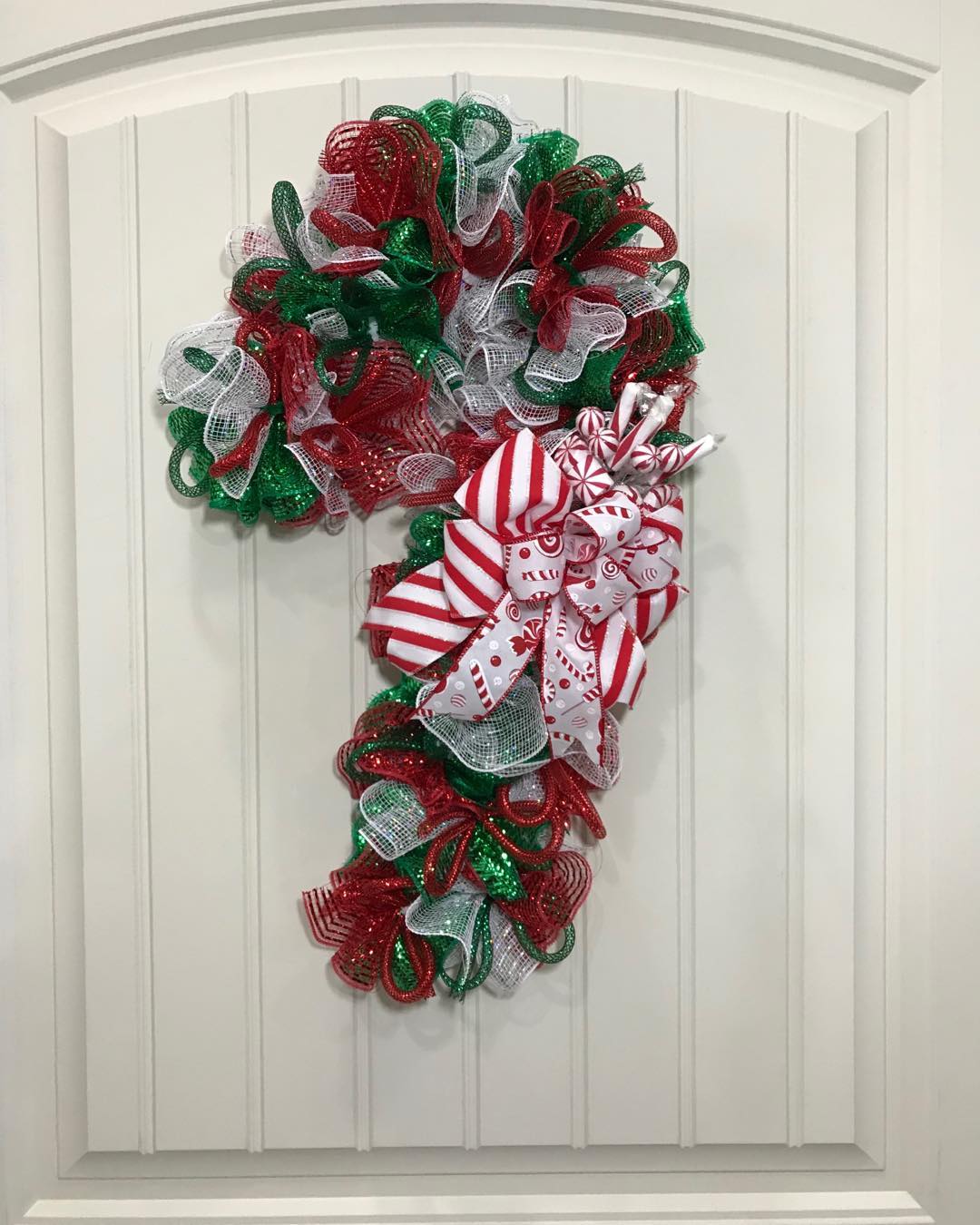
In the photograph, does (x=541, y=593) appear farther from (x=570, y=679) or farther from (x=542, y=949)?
(x=542, y=949)

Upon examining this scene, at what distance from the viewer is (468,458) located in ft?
2.37

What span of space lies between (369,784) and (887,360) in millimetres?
581

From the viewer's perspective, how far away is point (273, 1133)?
78cm

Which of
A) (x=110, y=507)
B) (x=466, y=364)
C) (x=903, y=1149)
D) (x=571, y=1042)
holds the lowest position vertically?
(x=903, y=1149)

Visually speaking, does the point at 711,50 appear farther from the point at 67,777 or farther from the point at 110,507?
the point at 67,777

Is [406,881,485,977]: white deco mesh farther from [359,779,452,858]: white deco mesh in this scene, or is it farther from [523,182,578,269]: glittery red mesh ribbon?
[523,182,578,269]: glittery red mesh ribbon

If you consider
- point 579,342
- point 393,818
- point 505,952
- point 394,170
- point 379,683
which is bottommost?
point 505,952

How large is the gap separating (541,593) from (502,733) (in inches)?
4.6

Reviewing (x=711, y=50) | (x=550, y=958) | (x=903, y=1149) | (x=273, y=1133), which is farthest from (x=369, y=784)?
(x=711, y=50)

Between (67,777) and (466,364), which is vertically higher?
(466,364)

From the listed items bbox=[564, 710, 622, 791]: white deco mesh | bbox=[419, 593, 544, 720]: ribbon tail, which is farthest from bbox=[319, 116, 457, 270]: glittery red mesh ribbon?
bbox=[564, 710, 622, 791]: white deco mesh

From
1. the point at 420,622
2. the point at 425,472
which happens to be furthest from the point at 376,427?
the point at 420,622

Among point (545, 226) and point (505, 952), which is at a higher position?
Result: point (545, 226)

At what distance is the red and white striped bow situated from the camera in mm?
670
